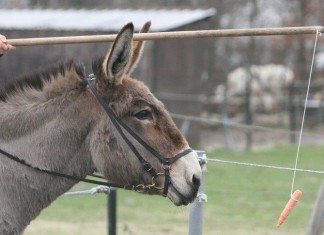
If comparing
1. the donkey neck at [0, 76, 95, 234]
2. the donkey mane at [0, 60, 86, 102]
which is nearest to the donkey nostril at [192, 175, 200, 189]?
the donkey neck at [0, 76, 95, 234]

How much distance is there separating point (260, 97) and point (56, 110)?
2513cm

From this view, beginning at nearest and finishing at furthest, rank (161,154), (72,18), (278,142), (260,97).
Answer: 1. (161,154)
2. (72,18)
3. (278,142)
4. (260,97)

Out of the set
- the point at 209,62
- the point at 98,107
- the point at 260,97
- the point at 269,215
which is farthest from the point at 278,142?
the point at 98,107

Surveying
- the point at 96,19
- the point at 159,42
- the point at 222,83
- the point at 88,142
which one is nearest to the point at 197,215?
the point at 88,142

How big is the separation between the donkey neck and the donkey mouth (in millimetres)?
529

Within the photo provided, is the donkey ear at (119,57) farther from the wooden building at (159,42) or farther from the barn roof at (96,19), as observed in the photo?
the barn roof at (96,19)

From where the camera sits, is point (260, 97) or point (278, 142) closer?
point (278, 142)

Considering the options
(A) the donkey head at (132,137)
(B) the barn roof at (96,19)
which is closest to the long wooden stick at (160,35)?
(A) the donkey head at (132,137)

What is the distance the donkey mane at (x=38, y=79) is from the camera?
5273 millimetres

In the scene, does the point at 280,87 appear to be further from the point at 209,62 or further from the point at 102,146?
the point at 102,146

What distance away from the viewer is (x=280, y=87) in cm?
3047

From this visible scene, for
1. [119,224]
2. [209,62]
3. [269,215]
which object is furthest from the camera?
[209,62]

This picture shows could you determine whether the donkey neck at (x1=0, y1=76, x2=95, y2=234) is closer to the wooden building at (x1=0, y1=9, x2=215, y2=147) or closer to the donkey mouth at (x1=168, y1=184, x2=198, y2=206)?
the donkey mouth at (x1=168, y1=184, x2=198, y2=206)

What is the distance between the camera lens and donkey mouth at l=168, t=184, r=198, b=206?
4.96 metres
